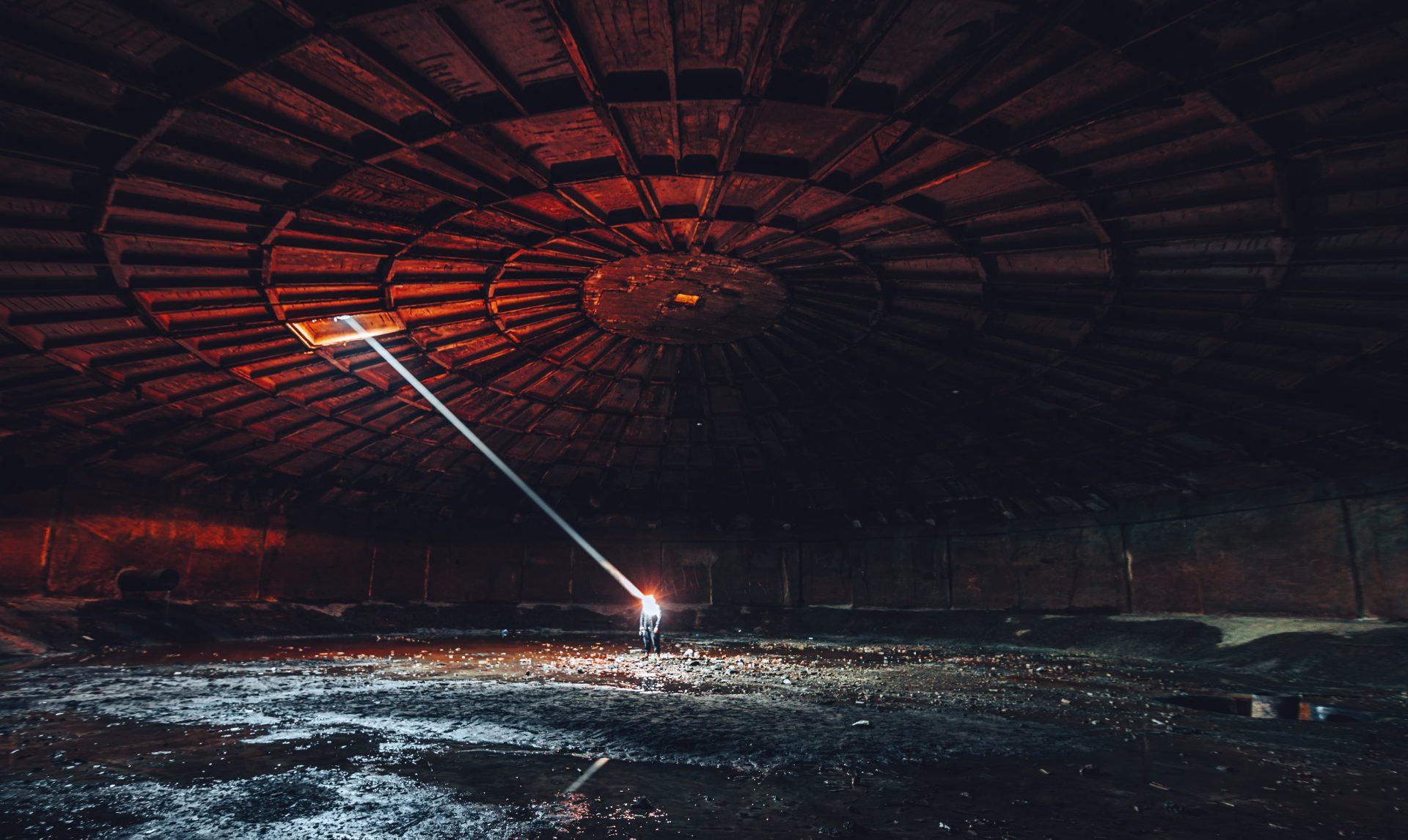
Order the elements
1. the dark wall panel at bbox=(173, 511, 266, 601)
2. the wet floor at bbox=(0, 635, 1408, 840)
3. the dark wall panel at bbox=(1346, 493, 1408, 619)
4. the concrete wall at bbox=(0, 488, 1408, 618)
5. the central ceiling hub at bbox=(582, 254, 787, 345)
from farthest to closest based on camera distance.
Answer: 1. the dark wall panel at bbox=(173, 511, 266, 601)
2. the concrete wall at bbox=(0, 488, 1408, 618)
3. the dark wall panel at bbox=(1346, 493, 1408, 619)
4. the central ceiling hub at bbox=(582, 254, 787, 345)
5. the wet floor at bbox=(0, 635, 1408, 840)

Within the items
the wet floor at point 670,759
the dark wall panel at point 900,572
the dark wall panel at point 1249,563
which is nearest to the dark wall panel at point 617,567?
the dark wall panel at point 900,572

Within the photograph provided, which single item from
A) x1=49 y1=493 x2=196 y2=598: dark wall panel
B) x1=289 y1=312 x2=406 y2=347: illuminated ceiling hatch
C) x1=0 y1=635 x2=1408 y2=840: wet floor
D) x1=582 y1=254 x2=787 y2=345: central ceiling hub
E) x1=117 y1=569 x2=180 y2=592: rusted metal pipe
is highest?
x1=582 y1=254 x2=787 y2=345: central ceiling hub

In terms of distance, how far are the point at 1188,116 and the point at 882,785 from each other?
6.48m

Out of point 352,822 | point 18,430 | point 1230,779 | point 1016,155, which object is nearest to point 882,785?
point 1230,779

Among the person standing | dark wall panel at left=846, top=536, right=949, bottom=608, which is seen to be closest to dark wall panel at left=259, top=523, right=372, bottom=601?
the person standing

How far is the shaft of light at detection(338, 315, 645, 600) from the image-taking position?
39.6ft

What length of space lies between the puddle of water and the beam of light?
7350mm

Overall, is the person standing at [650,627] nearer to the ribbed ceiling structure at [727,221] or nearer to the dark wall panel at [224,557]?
the ribbed ceiling structure at [727,221]

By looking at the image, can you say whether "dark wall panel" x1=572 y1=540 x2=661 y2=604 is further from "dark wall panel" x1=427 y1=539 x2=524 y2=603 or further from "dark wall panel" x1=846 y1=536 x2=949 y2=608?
"dark wall panel" x1=846 y1=536 x2=949 y2=608

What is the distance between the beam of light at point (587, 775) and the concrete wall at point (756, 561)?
15.5m

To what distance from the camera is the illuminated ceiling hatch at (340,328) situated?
11.2 m

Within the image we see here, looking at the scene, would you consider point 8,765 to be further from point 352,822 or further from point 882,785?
point 882,785

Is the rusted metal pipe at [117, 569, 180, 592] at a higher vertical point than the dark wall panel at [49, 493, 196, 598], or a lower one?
lower

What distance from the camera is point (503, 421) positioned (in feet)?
53.8
